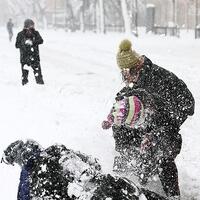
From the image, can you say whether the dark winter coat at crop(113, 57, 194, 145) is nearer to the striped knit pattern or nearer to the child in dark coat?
the striped knit pattern

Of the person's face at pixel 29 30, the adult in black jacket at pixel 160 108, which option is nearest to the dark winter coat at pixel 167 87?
the adult in black jacket at pixel 160 108

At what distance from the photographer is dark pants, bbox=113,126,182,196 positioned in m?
4.70

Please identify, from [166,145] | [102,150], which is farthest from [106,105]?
[166,145]

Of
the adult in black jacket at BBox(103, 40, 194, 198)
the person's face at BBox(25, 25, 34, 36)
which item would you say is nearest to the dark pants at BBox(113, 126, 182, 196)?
the adult in black jacket at BBox(103, 40, 194, 198)

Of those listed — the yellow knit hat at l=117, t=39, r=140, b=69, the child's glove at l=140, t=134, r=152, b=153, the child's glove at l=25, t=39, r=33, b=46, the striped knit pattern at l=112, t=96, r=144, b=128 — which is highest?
the yellow knit hat at l=117, t=39, r=140, b=69

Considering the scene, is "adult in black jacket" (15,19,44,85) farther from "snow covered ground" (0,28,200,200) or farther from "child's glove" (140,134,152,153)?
"child's glove" (140,134,152,153)

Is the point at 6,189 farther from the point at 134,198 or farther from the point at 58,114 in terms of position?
the point at 58,114

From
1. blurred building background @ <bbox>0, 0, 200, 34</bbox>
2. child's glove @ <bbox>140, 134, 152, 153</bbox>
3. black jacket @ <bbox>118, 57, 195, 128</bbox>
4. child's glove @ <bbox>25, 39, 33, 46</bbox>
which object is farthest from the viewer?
blurred building background @ <bbox>0, 0, 200, 34</bbox>

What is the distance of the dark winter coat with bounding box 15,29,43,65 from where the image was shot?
40.4ft

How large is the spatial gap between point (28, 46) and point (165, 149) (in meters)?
8.20

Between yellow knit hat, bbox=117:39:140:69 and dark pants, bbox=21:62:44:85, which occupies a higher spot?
yellow knit hat, bbox=117:39:140:69

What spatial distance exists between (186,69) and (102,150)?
30.4 ft

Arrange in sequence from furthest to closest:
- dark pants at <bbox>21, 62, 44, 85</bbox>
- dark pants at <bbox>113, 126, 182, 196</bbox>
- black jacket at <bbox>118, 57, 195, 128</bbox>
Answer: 1. dark pants at <bbox>21, 62, 44, 85</bbox>
2. black jacket at <bbox>118, 57, 195, 128</bbox>
3. dark pants at <bbox>113, 126, 182, 196</bbox>

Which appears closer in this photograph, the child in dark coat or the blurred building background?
the child in dark coat
